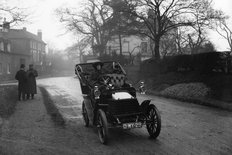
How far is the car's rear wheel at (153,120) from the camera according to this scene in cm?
631

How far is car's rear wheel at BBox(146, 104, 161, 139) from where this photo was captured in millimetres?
6312

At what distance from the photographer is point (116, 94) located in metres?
6.65

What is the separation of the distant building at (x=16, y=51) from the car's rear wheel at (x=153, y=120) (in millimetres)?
27770

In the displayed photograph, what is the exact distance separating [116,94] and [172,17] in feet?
55.9

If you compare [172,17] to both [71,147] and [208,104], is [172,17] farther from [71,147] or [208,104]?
[71,147]

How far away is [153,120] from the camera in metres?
6.55

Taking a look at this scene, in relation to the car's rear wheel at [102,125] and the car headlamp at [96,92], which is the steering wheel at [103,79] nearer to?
the car headlamp at [96,92]

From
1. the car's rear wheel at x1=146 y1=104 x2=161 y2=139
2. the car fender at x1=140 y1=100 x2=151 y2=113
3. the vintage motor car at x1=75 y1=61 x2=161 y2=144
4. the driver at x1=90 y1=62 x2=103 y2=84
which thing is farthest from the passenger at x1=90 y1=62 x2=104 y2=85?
the car's rear wheel at x1=146 y1=104 x2=161 y2=139

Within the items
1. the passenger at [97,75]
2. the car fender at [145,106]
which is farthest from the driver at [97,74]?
the car fender at [145,106]

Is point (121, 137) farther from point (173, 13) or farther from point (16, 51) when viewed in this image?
point (16, 51)

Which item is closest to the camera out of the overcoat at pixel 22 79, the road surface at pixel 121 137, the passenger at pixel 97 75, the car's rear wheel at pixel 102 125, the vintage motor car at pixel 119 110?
the road surface at pixel 121 137

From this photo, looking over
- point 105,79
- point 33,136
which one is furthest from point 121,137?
point 33,136

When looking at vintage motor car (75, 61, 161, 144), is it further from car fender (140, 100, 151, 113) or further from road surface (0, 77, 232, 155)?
road surface (0, 77, 232, 155)

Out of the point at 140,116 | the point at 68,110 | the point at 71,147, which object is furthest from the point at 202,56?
the point at 71,147
